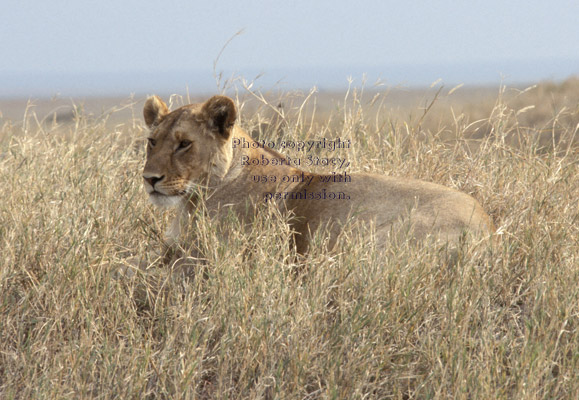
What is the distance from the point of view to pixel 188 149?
446 cm

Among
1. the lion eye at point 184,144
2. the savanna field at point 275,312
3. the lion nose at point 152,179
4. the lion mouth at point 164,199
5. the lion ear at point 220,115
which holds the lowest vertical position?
the savanna field at point 275,312

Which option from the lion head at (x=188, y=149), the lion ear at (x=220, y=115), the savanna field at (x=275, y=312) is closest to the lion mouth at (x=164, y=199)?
the lion head at (x=188, y=149)

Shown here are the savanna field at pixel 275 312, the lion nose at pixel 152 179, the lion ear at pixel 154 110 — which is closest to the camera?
the savanna field at pixel 275 312

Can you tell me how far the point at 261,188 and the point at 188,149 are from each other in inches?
21.6

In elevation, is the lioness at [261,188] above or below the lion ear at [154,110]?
below

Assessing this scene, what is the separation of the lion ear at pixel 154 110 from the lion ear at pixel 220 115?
1.35ft

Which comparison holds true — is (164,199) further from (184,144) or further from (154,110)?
(154,110)

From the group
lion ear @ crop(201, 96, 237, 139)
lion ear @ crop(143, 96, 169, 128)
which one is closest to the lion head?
lion ear @ crop(201, 96, 237, 139)

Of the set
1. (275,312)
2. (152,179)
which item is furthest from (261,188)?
(275,312)

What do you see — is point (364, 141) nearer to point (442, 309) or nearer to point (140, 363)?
point (442, 309)

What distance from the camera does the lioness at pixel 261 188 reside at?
173 inches

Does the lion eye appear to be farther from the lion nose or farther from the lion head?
the lion nose

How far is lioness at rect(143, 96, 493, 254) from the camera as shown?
4.40m

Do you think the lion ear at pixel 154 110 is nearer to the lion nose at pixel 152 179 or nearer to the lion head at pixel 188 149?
the lion head at pixel 188 149
